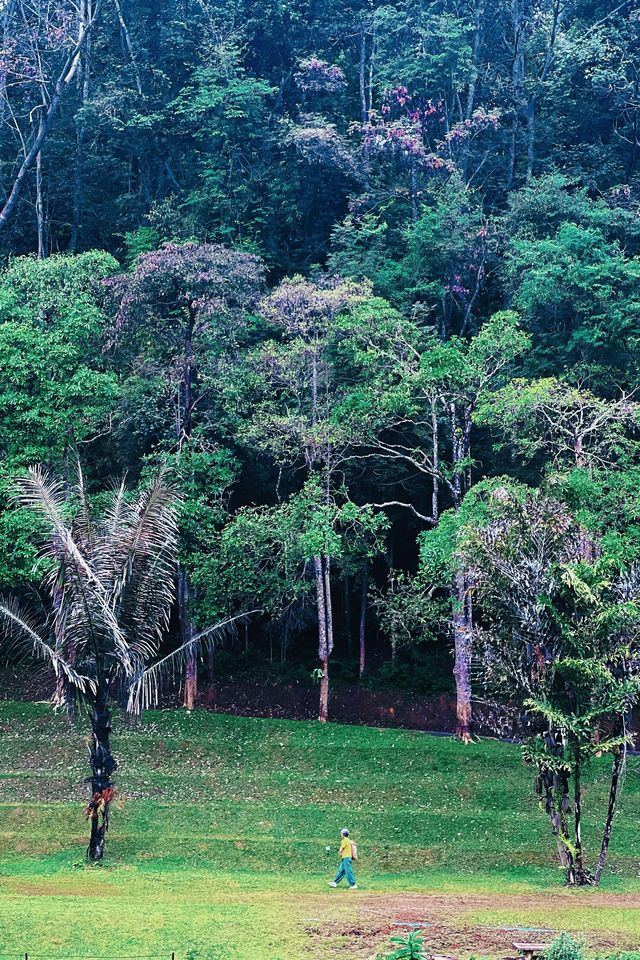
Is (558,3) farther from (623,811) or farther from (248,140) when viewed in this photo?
(623,811)

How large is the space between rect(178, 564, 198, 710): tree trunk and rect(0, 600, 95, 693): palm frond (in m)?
13.0

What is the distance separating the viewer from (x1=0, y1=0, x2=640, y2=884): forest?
694 inches

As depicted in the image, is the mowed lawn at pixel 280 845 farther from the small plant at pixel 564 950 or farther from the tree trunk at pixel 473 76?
the tree trunk at pixel 473 76

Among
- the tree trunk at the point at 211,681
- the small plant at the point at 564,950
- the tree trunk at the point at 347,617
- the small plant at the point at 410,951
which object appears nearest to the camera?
the small plant at the point at 564,950

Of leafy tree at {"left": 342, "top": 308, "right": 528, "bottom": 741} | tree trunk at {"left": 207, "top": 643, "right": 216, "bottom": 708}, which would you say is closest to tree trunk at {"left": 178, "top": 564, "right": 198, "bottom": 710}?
tree trunk at {"left": 207, "top": 643, "right": 216, "bottom": 708}

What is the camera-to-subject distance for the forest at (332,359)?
57.8ft

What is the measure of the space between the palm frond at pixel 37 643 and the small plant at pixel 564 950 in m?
8.88

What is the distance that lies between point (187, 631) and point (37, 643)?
14.6 meters

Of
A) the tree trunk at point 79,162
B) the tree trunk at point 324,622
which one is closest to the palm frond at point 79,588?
the tree trunk at point 324,622

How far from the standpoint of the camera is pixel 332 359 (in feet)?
103

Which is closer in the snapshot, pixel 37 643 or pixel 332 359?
pixel 37 643

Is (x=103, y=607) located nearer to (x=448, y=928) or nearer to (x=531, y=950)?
(x=448, y=928)

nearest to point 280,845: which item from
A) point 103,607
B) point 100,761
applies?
point 100,761

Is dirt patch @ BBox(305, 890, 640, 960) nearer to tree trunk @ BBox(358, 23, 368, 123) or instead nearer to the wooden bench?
the wooden bench
